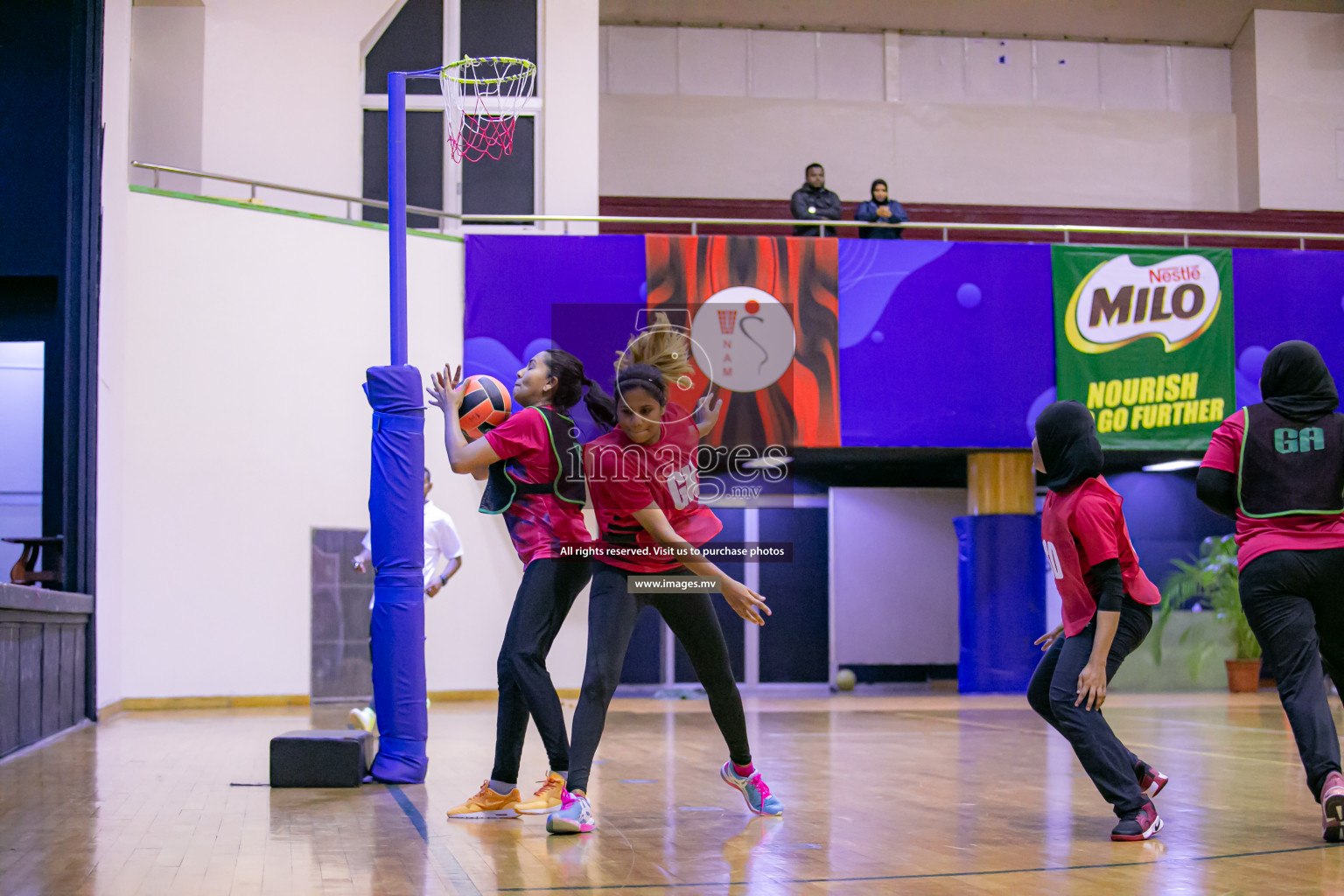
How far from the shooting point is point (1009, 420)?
13.1 m

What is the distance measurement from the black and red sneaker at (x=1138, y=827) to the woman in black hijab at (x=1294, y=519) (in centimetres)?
55

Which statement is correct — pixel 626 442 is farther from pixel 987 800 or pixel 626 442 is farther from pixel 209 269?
pixel 209 269

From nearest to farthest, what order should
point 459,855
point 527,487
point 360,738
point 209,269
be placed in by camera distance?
point 459,855 < point 527,487 < point 360,738 < point 209,269

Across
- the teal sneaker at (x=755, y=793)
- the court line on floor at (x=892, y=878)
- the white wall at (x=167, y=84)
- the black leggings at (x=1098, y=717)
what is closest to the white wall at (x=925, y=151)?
the white wall at (x=167, y=84)

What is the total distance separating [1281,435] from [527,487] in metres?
2.72

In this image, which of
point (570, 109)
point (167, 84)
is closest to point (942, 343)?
point (570, 109)

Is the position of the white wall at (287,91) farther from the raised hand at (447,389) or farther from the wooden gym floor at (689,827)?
the raised hand at (447,389)

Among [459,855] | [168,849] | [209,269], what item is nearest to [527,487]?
[459,855]

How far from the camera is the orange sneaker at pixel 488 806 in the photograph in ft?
15.4

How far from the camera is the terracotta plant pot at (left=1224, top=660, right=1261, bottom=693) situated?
539 inches

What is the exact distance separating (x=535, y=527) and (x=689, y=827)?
1.24m

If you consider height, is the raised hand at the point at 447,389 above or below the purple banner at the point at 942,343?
below

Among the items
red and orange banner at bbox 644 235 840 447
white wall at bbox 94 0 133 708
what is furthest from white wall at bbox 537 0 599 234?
white wall at bbox 94 0 133 708

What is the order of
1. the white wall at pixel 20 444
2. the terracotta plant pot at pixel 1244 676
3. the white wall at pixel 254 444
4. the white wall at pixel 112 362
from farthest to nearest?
the terracotta plant pot at pixel 1244 676 → the white wall at pixel 254 444 → the white wall at pixel 112 362 → the white wall at pixel 20 444
